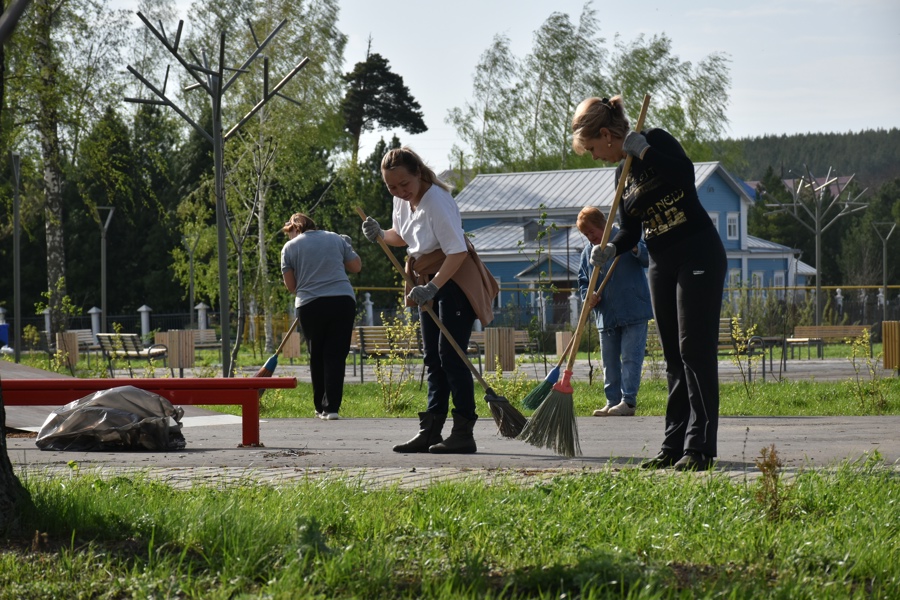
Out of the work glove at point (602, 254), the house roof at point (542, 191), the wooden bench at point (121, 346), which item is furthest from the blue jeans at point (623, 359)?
the house roof at point (542, 191)

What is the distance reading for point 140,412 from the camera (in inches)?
306

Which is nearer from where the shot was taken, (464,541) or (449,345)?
(464,541)

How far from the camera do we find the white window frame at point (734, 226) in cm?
6269

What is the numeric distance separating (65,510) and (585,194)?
5267 centimetres

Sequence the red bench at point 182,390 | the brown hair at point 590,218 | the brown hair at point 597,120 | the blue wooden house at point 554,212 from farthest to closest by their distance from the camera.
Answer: the blue wooden house at point 554,212 < the brown hair at point 590,218 < the red bench at point 182,390 < the brown hair at point 597,120

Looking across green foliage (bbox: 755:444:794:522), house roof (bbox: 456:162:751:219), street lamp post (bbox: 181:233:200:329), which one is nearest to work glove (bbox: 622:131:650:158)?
green foliage (bbox: 755:444:794:522)

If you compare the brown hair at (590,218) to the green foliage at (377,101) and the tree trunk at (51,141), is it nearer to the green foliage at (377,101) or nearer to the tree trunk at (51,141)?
the tree trunk at (51,141)

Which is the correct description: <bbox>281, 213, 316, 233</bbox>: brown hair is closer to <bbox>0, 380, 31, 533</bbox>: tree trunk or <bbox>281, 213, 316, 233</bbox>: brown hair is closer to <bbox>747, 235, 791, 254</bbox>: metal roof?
<bbox>0, 380, 31, 533</bbox>: tree trunk

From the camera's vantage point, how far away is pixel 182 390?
8.07 m

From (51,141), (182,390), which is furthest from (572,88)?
(182,390)

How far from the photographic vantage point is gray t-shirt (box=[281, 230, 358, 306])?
1062 centimetres

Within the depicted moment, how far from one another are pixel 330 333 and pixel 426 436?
3470 mm

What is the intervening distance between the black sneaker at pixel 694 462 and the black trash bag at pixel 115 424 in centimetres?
319

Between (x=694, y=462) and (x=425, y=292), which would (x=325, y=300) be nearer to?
(x=425, y=292)
